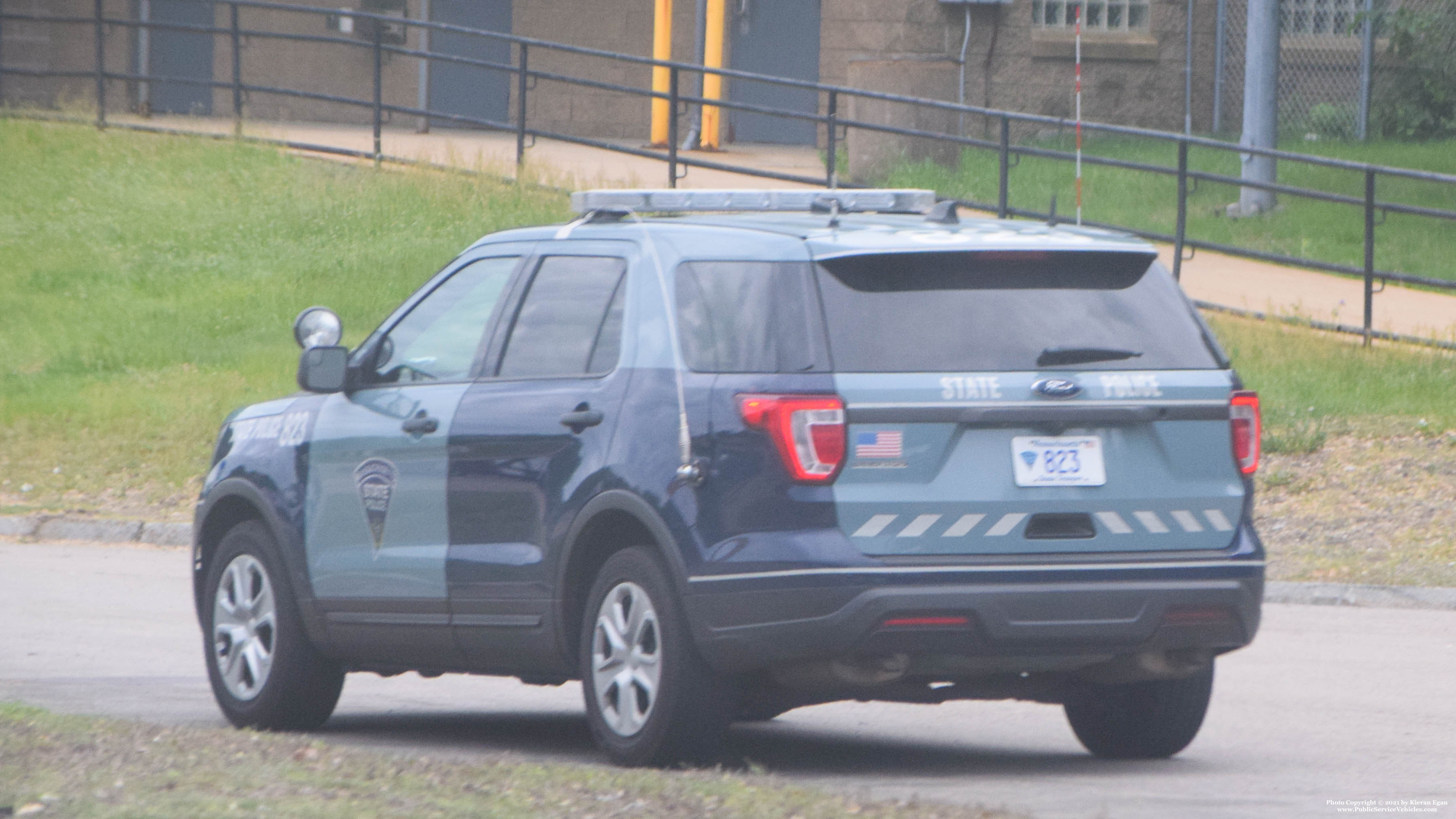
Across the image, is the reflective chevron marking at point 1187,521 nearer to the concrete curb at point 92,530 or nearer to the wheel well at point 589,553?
the wheel well at point 589,553

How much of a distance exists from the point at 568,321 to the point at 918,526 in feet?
4.87

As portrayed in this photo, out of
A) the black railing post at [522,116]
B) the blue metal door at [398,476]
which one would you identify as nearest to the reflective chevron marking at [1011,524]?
the blue metal door at [398,476]

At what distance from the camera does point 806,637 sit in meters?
6.15

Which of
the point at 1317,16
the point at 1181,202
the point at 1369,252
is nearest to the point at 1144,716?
the point at 1369,252

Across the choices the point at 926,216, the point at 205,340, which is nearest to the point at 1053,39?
the point at 205,340

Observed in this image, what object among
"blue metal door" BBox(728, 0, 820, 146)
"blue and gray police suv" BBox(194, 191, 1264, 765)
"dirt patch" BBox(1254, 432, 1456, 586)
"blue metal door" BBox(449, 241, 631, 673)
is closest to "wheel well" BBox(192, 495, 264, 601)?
"blue and gray police suv" BBox(194, 191, 1264, 765)

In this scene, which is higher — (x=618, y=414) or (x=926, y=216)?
(x=926, y=216)

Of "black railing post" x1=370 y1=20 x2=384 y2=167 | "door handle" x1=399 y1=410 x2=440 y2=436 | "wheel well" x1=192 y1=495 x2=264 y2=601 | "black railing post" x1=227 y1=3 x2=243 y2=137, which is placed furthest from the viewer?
"black railing post" x1=227 y1=3 x2=243 y2=137

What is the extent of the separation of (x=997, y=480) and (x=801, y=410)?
0.60 meters

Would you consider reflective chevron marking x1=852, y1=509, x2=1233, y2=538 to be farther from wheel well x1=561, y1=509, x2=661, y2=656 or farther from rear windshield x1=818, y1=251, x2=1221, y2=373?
wheel well x1=561, y1=509, x2=661, y2=656

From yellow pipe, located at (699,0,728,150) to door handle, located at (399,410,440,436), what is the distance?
16.7 meters

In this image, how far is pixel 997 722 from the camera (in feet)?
27.6

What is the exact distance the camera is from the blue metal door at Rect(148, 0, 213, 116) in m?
28.1

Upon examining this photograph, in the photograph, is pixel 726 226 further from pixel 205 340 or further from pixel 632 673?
pixel 205 340
